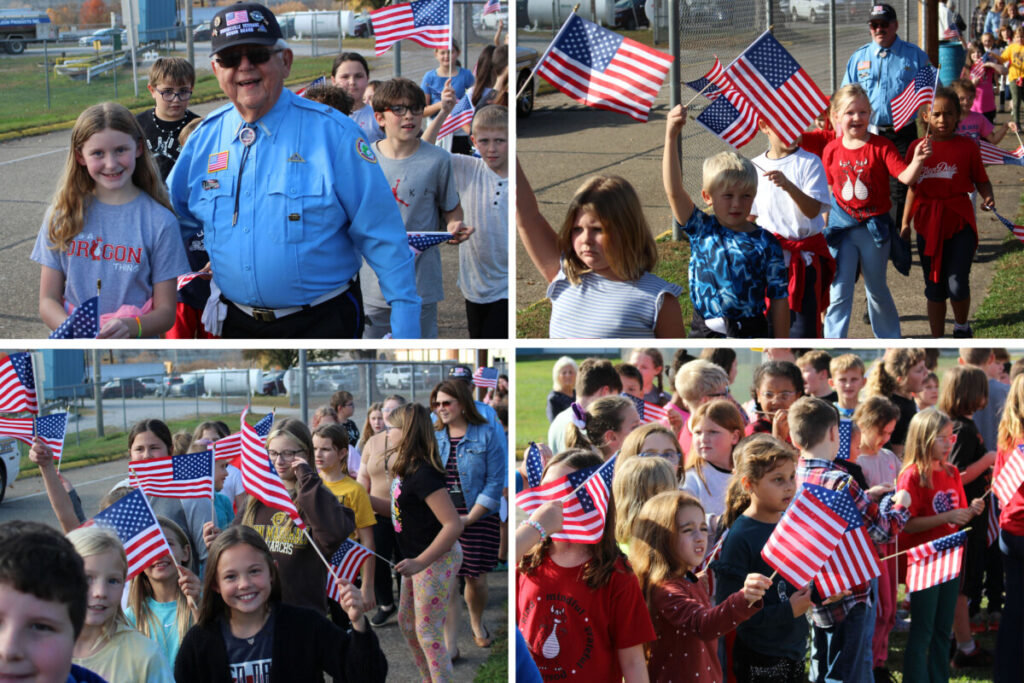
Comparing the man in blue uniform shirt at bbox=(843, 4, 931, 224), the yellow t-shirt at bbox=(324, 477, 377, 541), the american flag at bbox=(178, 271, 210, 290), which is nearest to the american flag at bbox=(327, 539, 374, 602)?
the yellow t-shirt at bbox=(324, 477, 377, 541)

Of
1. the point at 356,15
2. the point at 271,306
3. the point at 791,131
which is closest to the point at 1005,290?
the point at 791,131

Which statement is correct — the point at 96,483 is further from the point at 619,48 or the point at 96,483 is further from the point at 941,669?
the point at 941,669

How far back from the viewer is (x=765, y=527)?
374cm

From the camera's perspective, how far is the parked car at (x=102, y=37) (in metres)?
16.2

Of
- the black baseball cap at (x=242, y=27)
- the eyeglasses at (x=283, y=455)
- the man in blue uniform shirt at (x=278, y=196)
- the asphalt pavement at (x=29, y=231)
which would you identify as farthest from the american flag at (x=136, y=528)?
the asphalt pavement at (x=29, y=231)

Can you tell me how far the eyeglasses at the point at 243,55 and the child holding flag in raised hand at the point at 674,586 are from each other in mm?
1921

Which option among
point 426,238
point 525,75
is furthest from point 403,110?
point 525,75

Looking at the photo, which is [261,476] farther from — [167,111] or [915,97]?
[915,97]

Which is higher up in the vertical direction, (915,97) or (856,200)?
(915,97)

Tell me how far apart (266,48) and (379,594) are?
12.1 feet

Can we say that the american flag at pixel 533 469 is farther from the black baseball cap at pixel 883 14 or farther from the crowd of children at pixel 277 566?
the black baseball cap at pixel 883 14

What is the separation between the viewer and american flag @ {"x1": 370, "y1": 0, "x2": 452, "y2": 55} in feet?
20.1

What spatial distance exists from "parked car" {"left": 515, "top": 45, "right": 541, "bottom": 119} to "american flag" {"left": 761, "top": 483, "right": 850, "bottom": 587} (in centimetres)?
704

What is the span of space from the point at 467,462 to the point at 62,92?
43.6 feet
